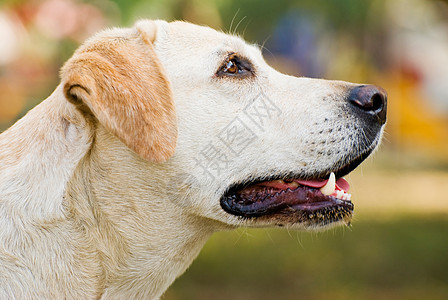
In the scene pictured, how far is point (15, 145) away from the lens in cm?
310

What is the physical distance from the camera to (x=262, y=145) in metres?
3.26

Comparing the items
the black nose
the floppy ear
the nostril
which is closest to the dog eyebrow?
the floppy ear

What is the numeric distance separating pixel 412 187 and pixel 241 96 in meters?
10.4

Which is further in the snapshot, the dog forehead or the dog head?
the dog forehead

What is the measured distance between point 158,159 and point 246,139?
0.57 m

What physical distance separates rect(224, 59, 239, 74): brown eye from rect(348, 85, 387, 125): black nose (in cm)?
69

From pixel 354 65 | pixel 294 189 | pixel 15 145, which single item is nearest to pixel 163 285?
pixel 294 189

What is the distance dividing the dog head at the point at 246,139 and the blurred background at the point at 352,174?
0.76m

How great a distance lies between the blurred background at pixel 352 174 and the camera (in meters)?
7.17

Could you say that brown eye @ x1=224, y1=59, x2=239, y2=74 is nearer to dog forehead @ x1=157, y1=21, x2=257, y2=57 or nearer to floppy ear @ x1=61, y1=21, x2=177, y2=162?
dog forehead @ x1=157, y1=21, x2=257, y2=57

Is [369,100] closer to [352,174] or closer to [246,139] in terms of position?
[246,139]

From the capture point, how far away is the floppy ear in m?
2.87

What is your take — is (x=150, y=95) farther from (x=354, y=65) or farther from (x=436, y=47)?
(x=354, y=65)

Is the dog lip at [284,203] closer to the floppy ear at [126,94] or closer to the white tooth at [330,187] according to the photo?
the white tooth at [330,187]
